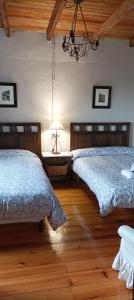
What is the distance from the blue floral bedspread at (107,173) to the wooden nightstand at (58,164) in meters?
0.17

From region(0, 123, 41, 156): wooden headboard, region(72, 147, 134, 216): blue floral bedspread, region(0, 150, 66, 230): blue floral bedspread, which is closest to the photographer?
region(0, 150, 66, 230): blue floral bedspread

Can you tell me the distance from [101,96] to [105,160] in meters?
1.36

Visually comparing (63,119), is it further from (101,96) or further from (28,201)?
(28,201)

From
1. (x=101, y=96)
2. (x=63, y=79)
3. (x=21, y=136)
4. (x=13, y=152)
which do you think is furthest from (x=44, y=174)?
(x=101, y=96)

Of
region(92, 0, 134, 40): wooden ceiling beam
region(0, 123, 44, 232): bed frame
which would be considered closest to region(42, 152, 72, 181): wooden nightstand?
region(0, 123, 44, 232): bed frame

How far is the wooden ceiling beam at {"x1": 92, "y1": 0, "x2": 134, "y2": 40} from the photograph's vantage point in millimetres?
3050

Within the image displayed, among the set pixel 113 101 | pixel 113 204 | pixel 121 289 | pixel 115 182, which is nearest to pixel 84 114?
pixel 113 101

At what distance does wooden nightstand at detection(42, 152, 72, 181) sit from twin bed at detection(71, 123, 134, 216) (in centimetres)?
15

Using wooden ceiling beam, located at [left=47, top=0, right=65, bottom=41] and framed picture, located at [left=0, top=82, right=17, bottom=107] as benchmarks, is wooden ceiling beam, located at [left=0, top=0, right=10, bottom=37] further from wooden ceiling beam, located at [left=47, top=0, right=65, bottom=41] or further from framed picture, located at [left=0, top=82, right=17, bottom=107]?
framed picture, located at [left=0, top=82, right=17, bottom=107]

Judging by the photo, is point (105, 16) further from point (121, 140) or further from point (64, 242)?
point (64, 242)

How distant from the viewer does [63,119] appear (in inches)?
183

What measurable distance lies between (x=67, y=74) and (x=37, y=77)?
545 mm

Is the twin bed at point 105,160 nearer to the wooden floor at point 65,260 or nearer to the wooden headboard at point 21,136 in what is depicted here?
the wooden floor at point 65,260

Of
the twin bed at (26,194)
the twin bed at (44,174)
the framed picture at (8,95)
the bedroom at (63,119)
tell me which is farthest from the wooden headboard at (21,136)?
the twin bed at (26,194)
